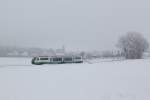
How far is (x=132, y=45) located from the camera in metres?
83.1

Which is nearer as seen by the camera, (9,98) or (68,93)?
(9,98)

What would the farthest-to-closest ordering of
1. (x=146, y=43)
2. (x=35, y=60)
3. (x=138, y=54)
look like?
(x=146, y=43) < (x=138, y=54) < (x=35, y=60)

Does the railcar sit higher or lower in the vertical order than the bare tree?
lower

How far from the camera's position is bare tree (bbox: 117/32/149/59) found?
266 feet

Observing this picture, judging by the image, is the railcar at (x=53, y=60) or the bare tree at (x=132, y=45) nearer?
the railcar at (x=53, y=60)

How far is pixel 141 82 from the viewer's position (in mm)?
16375

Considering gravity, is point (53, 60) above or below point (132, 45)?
below

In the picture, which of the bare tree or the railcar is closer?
the railcar

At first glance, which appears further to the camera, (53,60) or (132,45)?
(132,45)

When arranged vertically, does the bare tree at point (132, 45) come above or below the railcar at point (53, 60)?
above

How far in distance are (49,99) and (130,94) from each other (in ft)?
15.9

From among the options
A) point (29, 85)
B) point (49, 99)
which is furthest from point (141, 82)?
point (29, 85)

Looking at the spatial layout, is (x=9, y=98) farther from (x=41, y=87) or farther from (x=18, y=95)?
(x=41, y=87)

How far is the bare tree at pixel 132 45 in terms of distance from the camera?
81.0 m
